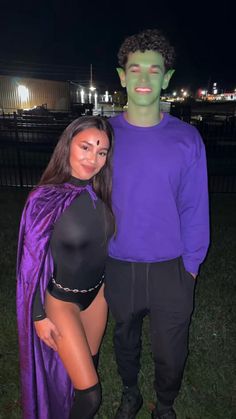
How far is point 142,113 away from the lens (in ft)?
6.91

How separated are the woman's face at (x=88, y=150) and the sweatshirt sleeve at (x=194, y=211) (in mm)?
559

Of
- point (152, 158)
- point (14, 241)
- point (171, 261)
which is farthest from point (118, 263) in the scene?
point (14, 241)

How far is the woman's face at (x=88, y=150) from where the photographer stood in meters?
2.06

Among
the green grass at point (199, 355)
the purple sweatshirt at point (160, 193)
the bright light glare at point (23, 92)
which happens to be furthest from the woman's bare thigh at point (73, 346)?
the bright light glare at point (23, 92)

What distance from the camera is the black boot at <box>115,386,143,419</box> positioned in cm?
280

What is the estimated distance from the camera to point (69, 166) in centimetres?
213

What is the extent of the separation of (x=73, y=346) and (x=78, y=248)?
0.57 metres

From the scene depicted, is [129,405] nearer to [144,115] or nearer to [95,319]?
[95,319]

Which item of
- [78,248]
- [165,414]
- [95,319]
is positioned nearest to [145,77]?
[78,248]

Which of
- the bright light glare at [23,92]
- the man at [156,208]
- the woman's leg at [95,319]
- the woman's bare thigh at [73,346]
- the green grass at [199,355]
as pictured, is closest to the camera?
the woman's bare thigh at [73,346]

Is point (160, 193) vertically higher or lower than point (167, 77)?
lower

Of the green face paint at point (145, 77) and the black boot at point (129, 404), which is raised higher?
the green face paint at point (145, 77)

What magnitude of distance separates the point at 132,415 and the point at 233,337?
1641mm

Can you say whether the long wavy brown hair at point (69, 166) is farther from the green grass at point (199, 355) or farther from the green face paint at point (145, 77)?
the green grass at point (199, 355)
